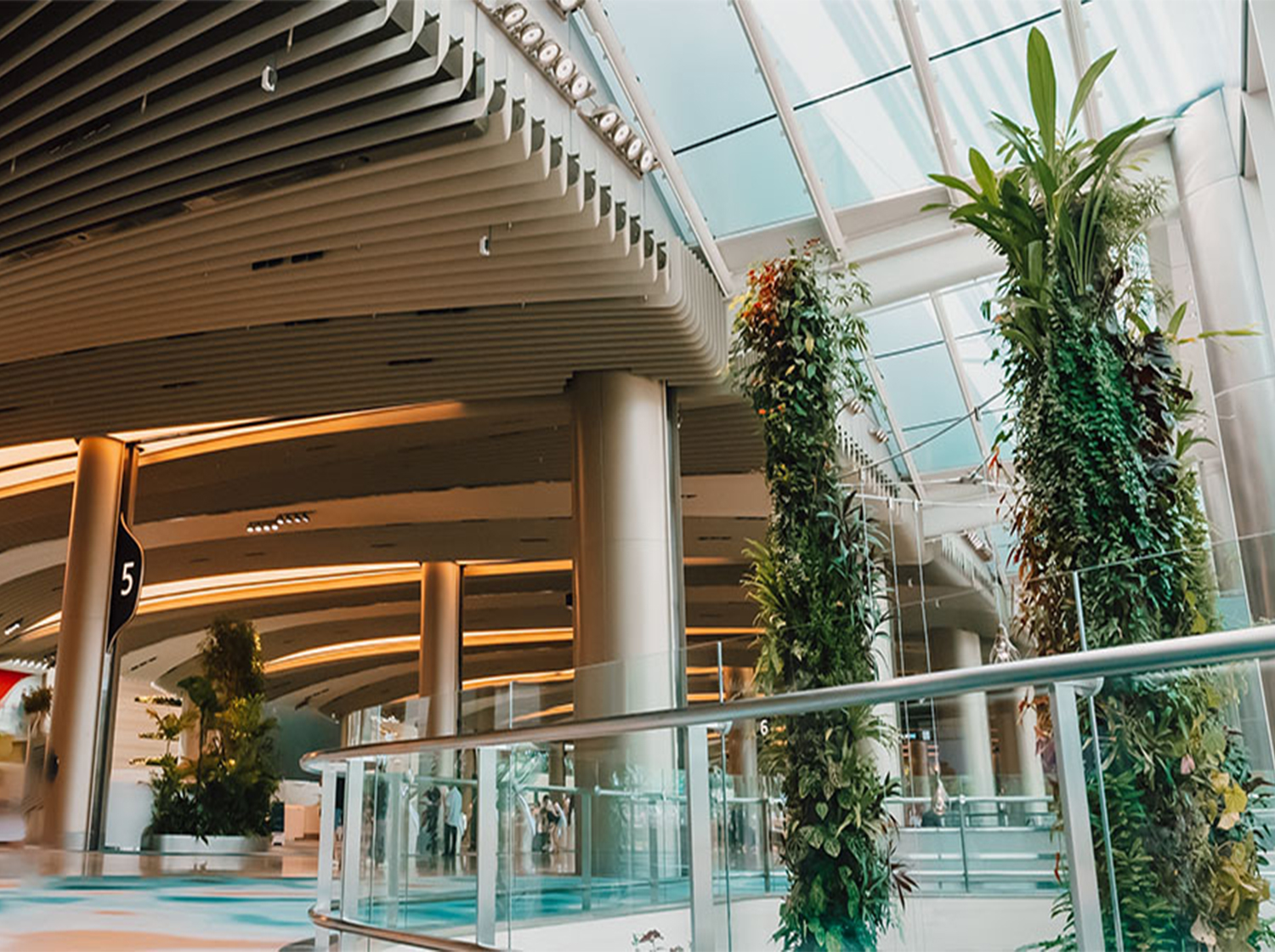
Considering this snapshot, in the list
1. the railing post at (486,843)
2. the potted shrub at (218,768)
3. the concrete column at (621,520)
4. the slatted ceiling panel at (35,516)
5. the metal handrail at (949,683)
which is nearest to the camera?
the metal handrail at (949,683)

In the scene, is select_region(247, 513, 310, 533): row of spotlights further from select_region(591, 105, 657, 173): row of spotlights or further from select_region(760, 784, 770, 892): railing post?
select_region(760, 784, 770, 892): railing post

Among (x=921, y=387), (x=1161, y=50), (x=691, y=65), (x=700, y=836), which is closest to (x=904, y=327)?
(x=921, y=387)

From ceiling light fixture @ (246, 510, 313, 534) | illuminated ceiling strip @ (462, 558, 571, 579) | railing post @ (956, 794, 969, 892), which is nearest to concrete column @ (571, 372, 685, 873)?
railing post @ (956, 794, 969, 892)

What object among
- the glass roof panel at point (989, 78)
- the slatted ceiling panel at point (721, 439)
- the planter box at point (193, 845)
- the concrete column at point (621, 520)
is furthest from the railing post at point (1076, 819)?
the planter box at point (193, 845)

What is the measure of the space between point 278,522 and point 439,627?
13.6 feet

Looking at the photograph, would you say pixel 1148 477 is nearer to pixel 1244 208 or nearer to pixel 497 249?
pixel 497 249

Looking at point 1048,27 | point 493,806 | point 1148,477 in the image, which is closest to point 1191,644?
point 493,806

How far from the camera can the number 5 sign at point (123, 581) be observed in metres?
13.4

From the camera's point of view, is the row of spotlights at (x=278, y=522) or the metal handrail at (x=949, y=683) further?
the row of spotlights at (x=278, y=522)

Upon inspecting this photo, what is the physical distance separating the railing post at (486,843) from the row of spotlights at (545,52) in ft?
17.5

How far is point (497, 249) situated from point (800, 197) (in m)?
3.59

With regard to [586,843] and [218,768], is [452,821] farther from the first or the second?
[218,768]

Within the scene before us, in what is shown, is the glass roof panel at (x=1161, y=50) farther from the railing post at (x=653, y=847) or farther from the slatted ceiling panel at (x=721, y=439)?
the railing post at (x=653, y=847)

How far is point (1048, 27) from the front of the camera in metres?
9.13
